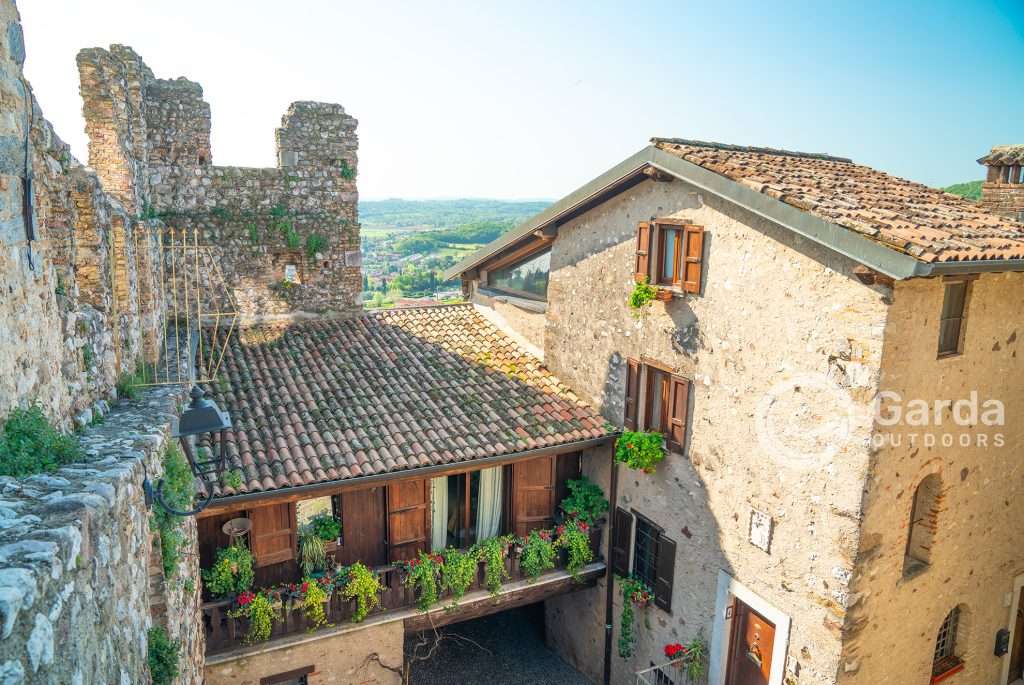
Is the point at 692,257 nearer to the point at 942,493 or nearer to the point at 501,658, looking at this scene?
the point at 942,493

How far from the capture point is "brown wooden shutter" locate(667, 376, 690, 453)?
970 cm

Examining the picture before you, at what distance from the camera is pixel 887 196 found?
9.00 meters

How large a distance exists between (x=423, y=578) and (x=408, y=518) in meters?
0.97

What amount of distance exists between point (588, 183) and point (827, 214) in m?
4.19

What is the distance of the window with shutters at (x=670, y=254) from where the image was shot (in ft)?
30.4

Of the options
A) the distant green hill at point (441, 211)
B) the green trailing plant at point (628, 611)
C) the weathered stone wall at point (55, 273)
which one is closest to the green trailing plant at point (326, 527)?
the weathered stone wall at point (55, 273)

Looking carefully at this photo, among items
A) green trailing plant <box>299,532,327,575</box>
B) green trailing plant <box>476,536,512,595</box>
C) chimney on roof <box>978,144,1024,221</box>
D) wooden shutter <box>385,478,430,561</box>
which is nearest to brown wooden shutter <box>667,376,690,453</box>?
green trailing plant <box>476,536,512,595</box>

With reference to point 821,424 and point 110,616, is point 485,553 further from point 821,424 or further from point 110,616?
point 110,616

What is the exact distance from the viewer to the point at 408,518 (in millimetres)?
10367

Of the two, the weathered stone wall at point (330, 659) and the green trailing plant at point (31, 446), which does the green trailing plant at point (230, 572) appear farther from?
the green trailing plant at point (31, 446)

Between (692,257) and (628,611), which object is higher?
(692,257)

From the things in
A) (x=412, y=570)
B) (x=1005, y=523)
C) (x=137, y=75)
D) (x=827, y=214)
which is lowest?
(x=412, y=570)

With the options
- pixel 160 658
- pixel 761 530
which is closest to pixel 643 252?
pixel 761 530

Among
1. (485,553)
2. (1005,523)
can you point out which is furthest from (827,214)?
(485,553)
